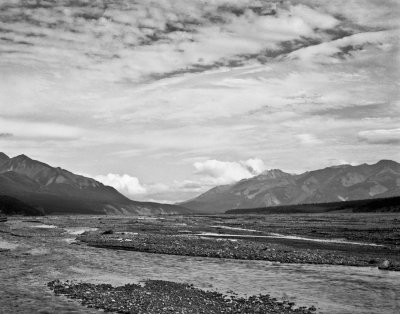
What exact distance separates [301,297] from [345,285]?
6.87 metres

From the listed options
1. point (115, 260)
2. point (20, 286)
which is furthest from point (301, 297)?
point (115, 260)

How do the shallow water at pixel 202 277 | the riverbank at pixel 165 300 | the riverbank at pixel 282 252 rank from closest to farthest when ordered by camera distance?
the riverbank at pixel 165 300
the shallow water at pixel 202 277
the riverbank at pixel 282 252

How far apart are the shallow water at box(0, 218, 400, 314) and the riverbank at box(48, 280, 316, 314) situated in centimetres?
131

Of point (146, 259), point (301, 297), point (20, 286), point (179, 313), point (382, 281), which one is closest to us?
point (179, 313)

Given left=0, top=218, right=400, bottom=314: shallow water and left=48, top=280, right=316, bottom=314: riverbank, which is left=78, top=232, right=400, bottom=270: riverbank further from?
left=48, top=280, right=316, bottom=314: riverbank

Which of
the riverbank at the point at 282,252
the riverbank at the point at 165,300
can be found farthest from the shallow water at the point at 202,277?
the riverbank at the point at 282,252

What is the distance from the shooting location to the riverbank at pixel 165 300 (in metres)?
27.0

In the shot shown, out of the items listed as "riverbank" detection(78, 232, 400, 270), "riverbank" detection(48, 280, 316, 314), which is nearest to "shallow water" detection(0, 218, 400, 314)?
"riverbank" detection(48, 280, 316, 314)

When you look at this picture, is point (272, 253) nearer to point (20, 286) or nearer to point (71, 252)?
point (71, 252)

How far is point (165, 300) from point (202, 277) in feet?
36.6

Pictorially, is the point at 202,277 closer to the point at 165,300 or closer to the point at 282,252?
the point at 165,300

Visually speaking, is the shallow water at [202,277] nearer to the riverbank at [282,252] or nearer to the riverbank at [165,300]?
the riverbank at [165,300]

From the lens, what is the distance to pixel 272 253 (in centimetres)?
5750

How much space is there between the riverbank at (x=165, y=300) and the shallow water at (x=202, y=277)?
1310 millimetres
